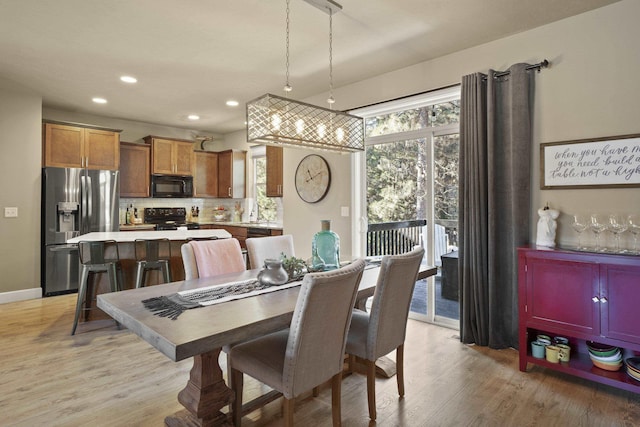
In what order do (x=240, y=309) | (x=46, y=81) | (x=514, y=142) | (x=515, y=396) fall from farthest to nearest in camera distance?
(x=46, y=81) < (x=514, y=142) < (x=515, y=396) < (x=240, y=309)

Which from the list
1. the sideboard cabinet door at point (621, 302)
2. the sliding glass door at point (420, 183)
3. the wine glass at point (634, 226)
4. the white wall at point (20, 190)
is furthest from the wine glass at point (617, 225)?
the white wall at point (20, 190)

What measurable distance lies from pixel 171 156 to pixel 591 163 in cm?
584

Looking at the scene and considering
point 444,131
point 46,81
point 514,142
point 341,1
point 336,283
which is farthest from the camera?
point 46,81

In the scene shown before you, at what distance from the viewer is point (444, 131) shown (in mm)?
3711

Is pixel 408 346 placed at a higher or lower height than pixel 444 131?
lower

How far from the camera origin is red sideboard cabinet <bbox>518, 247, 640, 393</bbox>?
234cm

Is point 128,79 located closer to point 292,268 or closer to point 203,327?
point 292,268

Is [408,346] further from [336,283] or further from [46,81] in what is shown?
[46,81]

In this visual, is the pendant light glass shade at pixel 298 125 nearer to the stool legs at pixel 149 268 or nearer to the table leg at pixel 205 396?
the table leg at pixel 205 396

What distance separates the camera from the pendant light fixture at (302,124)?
244cm

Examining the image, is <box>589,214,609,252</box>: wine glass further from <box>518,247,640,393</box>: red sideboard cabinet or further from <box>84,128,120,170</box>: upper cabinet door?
<box>84,128,120,170</box>: upper cabinet door

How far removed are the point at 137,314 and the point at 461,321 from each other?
9.03 ft

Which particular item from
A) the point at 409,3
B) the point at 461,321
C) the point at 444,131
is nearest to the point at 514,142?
the point at 444,131

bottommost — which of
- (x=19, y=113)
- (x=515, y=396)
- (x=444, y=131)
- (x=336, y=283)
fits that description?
(x=515, y=396)
